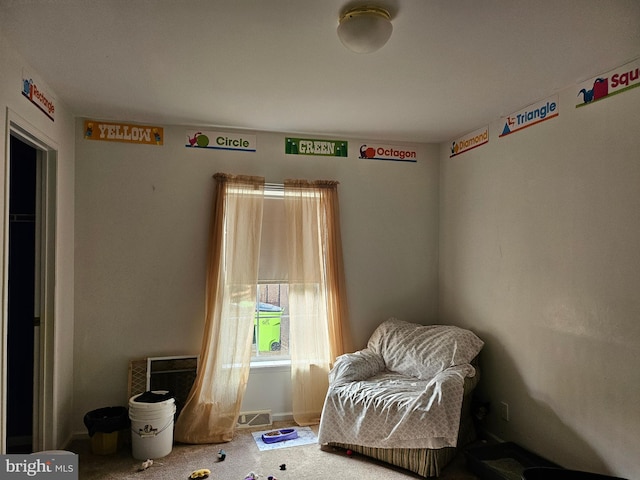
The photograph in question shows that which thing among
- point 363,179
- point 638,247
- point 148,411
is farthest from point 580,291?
point 148,411

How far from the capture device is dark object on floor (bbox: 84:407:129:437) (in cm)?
319

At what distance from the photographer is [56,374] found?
3111mm

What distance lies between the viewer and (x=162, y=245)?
372cm

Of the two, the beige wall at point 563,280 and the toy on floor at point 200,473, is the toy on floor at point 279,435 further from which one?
the beige wall at point 563,280

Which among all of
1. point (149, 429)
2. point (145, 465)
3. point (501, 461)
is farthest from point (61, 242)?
point (501, 461)

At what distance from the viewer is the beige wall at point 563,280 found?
2.45 m

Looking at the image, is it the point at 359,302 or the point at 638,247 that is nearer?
the point at 638,247

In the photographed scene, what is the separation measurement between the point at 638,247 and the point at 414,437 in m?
1.80

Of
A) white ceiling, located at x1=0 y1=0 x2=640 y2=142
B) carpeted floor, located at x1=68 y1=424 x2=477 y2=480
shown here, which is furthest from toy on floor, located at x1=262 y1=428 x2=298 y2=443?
white ceiling, located at x1=0 y1=0 x2=640 y2=142

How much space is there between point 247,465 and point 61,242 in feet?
6.98

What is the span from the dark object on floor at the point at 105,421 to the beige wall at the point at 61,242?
8.0 inches

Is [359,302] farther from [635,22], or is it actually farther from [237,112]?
[635,22]

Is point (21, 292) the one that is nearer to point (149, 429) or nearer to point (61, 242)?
point (61, 242)

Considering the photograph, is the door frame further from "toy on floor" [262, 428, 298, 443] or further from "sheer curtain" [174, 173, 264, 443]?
"toy on floor" [262, 428, 298, 443]
